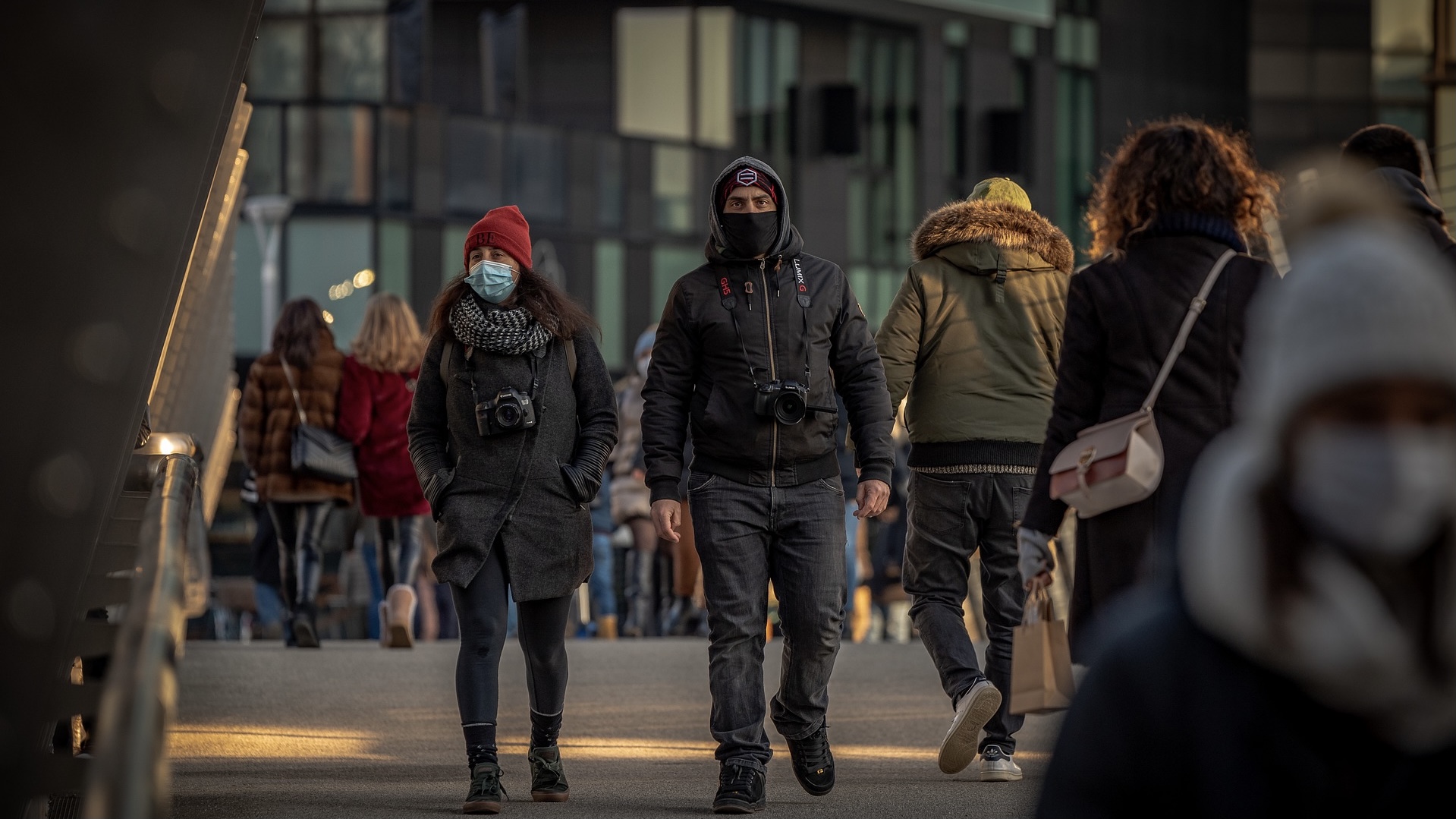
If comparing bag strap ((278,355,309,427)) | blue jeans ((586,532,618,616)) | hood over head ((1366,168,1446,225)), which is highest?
hood over head ((1366,168,1446,225))

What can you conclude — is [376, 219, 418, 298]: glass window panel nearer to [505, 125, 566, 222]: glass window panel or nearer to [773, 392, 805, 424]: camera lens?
[505, 125, 566, 222]: glass window panel

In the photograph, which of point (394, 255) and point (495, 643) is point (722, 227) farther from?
point (394, 255)

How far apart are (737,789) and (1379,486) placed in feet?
16.5

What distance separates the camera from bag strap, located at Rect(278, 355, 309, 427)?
12945 mm

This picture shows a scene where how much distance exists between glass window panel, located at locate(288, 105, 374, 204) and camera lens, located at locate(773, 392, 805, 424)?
29.6m

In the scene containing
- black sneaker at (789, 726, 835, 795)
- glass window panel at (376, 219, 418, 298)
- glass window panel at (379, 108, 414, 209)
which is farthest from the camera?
glass window panel at (376, 219, 418, 298)

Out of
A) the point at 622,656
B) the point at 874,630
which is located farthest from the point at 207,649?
the point at 874,630

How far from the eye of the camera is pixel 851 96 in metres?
41.8

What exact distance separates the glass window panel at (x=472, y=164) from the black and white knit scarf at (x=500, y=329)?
2989 cm

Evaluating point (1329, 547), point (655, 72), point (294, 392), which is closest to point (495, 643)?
point (1329, 547)

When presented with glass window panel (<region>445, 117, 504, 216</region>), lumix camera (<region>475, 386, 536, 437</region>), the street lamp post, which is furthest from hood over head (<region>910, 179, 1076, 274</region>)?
glass window panel (<region>445, 117, 504, 216</region>)

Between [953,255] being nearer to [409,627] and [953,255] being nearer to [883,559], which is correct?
[409,627]

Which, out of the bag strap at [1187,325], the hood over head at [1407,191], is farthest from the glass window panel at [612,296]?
the bag strap at [1187,325]

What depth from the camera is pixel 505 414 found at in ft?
22.4
